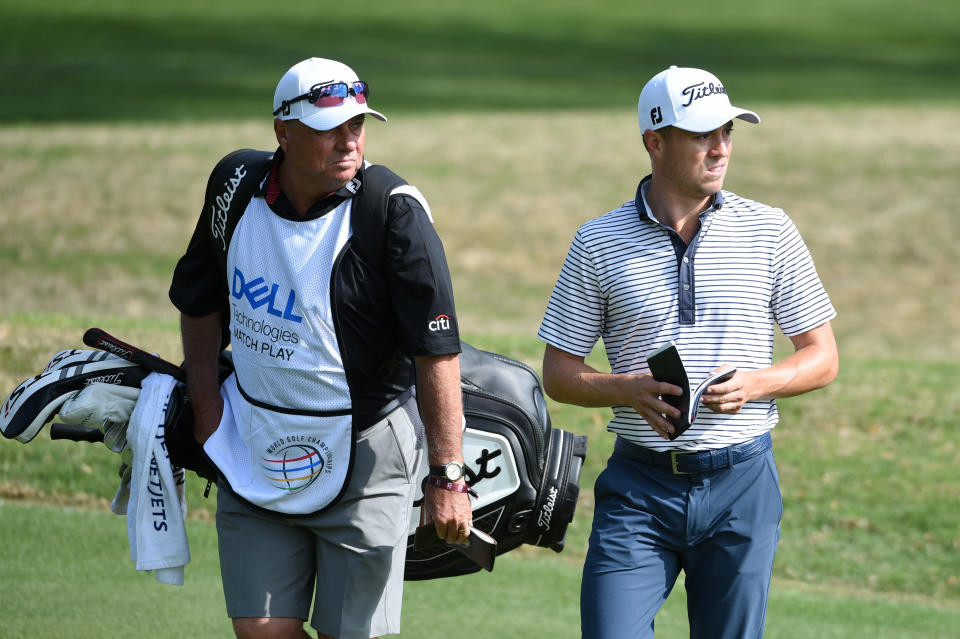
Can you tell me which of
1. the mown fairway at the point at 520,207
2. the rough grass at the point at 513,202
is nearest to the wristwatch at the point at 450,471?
the mown fairway at the point at 520,207

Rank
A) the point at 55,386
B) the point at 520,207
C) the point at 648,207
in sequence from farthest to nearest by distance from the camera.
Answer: the point at 520,207
the point at 55,386
the point at 648,207

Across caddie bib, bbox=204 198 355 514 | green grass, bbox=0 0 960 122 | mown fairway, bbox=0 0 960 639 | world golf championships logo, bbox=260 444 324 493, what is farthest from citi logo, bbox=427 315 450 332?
green grass, bbox=0 0 960 122

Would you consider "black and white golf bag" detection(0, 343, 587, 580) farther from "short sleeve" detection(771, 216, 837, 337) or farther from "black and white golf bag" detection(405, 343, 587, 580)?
"short sleeve" detection(771, 216, 837, 337)

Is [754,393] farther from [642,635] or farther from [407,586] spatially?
[407,586]

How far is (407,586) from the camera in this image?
601 cm

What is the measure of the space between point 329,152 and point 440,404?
0.79 meters

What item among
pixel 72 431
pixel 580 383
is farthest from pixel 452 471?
pixel 72 431

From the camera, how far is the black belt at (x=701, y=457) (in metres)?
3.87

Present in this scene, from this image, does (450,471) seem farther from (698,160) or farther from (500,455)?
(698,160)

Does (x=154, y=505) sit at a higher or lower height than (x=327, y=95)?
lower

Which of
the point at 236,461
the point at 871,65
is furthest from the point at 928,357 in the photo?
the point at 871,65

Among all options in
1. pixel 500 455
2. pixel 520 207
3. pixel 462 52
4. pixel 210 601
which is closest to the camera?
pixel 500 455

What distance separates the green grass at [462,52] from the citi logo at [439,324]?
1884cm

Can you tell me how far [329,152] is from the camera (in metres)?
3.86
